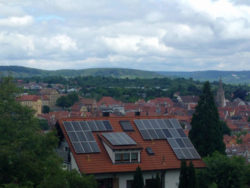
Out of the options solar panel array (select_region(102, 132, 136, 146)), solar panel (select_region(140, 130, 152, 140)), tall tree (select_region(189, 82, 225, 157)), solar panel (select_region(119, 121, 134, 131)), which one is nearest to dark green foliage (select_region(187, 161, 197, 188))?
solar panel array (select_region(102, 132, 136, 146))

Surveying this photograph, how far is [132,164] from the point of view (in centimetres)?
2347

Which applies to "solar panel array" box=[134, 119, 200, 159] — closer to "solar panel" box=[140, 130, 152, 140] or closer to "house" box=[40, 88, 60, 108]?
"solar panel" box=[140, 130, 152, 140]

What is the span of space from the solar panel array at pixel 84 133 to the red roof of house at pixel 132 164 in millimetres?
233

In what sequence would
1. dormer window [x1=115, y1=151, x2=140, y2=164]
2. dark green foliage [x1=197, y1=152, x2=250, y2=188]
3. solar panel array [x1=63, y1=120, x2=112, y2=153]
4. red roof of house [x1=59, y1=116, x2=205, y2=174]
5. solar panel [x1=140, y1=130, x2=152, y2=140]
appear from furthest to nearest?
solar panel [x1=140, y1=130, x2=152, y2=140], dark green foliage [x1=197, y1=152, x2=250, y2=188], solar panel array [x1=63, y1=120, x2=112, y2=153], dormer window [x1=115, y1=151, x2=140, y2=164], red roof of house [x1=59, y1=116, x2=205, y2=174]

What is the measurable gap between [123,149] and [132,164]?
3.30ft

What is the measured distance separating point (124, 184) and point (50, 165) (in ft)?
24.1

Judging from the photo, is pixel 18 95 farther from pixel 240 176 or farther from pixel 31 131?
pixel 240 176

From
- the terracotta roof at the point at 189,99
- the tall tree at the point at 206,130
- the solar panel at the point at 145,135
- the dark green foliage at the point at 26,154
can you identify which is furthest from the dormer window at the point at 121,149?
the terracotta roof at the point at 189,99

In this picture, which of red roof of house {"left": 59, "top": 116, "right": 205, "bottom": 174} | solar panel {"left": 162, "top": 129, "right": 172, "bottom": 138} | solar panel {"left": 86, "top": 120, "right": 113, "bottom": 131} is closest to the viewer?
red roof of house {"left": 59, "top": 116, "right": 205, "bottom": 174}

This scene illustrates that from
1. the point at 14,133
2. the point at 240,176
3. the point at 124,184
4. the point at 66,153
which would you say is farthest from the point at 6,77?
the point at 240,176

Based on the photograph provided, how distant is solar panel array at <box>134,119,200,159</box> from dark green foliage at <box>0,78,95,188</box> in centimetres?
831

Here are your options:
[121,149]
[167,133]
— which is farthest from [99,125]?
[167,133]

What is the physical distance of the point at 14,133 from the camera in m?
18.0

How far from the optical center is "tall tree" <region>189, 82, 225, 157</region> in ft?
107
